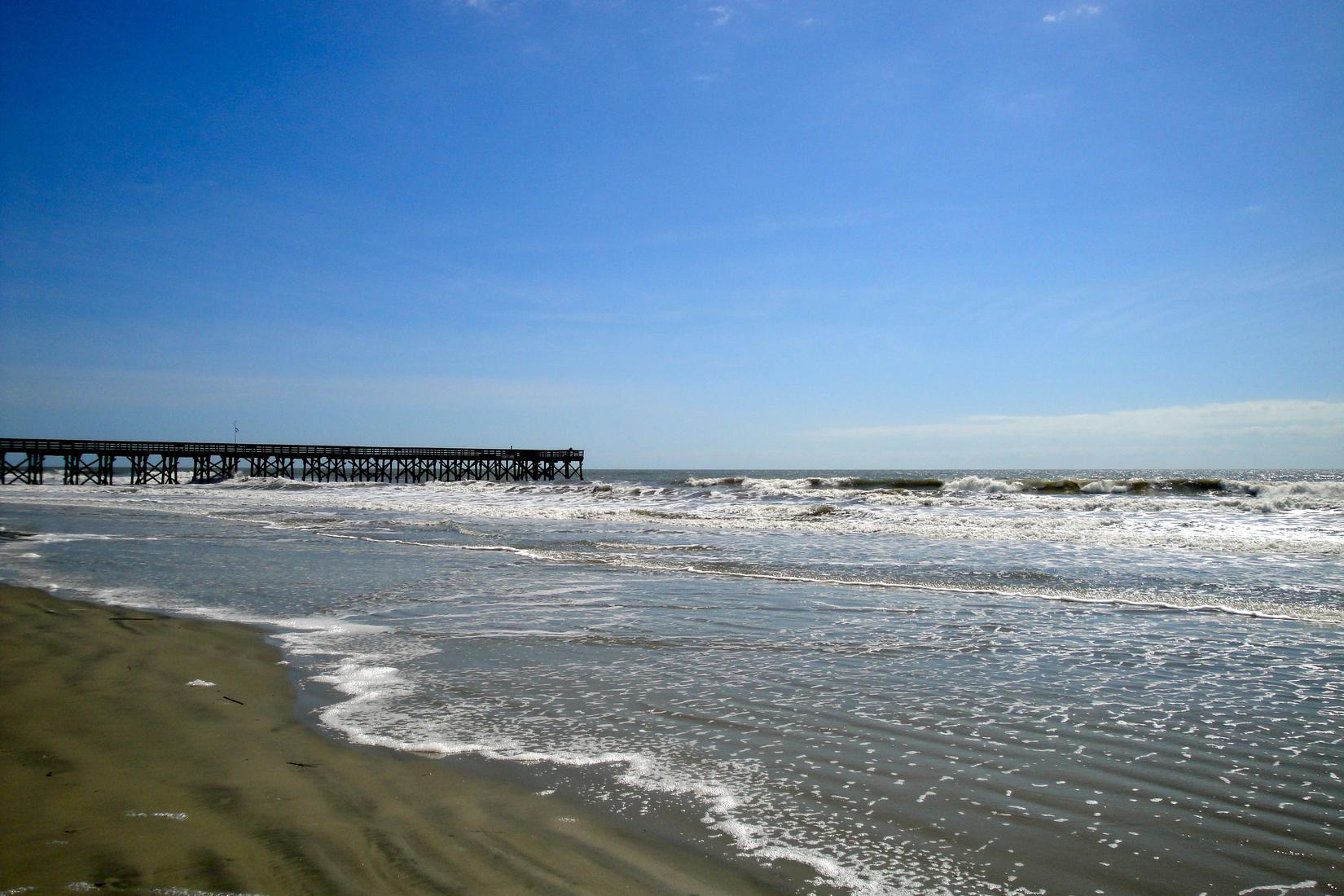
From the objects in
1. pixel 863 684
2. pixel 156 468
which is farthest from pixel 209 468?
pixel 863 684

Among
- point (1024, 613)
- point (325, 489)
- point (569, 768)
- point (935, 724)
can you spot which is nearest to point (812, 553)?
point (1024, 613)

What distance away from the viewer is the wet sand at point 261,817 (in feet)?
9.01

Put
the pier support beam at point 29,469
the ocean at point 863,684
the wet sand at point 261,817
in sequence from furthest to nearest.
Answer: the pier support beam at point 29,469, the ocean at point 863,684, the wet sand at point 261,817

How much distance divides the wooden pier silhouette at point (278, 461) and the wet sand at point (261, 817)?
179 feet

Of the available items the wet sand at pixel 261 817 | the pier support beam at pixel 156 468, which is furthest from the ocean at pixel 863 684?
the pier support beam at pixel 156 468

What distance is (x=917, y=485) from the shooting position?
4150cm

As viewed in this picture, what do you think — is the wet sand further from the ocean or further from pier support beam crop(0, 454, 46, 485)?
pier support beam crop(0, 454, 46, 485)

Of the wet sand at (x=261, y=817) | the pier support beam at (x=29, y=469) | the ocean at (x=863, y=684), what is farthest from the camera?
the pier support beam at (x=29, y=469)

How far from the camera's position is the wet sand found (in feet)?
9.01

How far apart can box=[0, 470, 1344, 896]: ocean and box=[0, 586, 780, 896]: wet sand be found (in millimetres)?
262

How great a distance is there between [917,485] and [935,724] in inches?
1515

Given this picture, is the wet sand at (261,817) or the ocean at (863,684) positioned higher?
the wet sand at (261,817)

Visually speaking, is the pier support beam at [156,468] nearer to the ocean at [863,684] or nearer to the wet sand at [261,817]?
the ocean at [863,684]

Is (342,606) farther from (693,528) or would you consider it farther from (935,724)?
(693,528)
